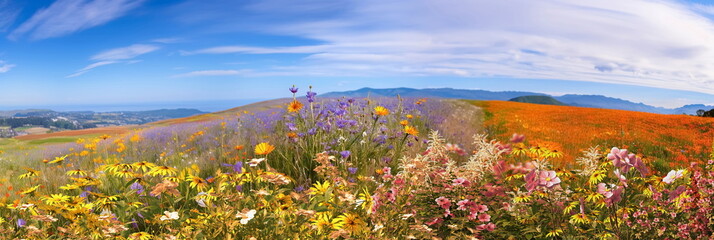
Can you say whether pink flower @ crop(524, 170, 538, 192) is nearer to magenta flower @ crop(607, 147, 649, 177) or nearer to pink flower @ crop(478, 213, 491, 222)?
magenta flower @ crop(607, 147, 649, 177)

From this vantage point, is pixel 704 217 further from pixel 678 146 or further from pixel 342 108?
pixel 678 146

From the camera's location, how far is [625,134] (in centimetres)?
1141

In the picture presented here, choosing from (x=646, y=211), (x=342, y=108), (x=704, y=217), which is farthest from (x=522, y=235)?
(x=342, y=108)

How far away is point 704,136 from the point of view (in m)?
11.5

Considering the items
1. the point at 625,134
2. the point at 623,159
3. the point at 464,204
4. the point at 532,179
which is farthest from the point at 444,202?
the point at 625,134

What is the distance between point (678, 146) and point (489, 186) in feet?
32.5

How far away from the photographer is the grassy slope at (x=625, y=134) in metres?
8.98

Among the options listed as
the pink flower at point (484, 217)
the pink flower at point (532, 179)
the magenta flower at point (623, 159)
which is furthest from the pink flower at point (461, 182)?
the magenta flower at point (623, 159)

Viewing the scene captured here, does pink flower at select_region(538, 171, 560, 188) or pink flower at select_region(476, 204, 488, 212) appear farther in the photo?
pink flower at select_region(476, 204, 488, 212)

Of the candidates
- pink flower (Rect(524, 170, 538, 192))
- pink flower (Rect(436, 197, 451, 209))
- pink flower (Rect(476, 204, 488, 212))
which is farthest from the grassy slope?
pink flower (Rect(524, 170, 538, 192))

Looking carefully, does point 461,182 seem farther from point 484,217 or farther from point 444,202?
point 484,217

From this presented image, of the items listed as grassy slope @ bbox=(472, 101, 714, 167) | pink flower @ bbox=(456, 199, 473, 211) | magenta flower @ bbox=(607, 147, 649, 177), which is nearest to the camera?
magenta flower @ bbox=(607, 147, 649, 177)

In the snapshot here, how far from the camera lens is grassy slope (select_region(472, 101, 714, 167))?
8.98m

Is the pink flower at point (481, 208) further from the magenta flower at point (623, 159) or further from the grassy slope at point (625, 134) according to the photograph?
the grassy slope at point (625, 134)
